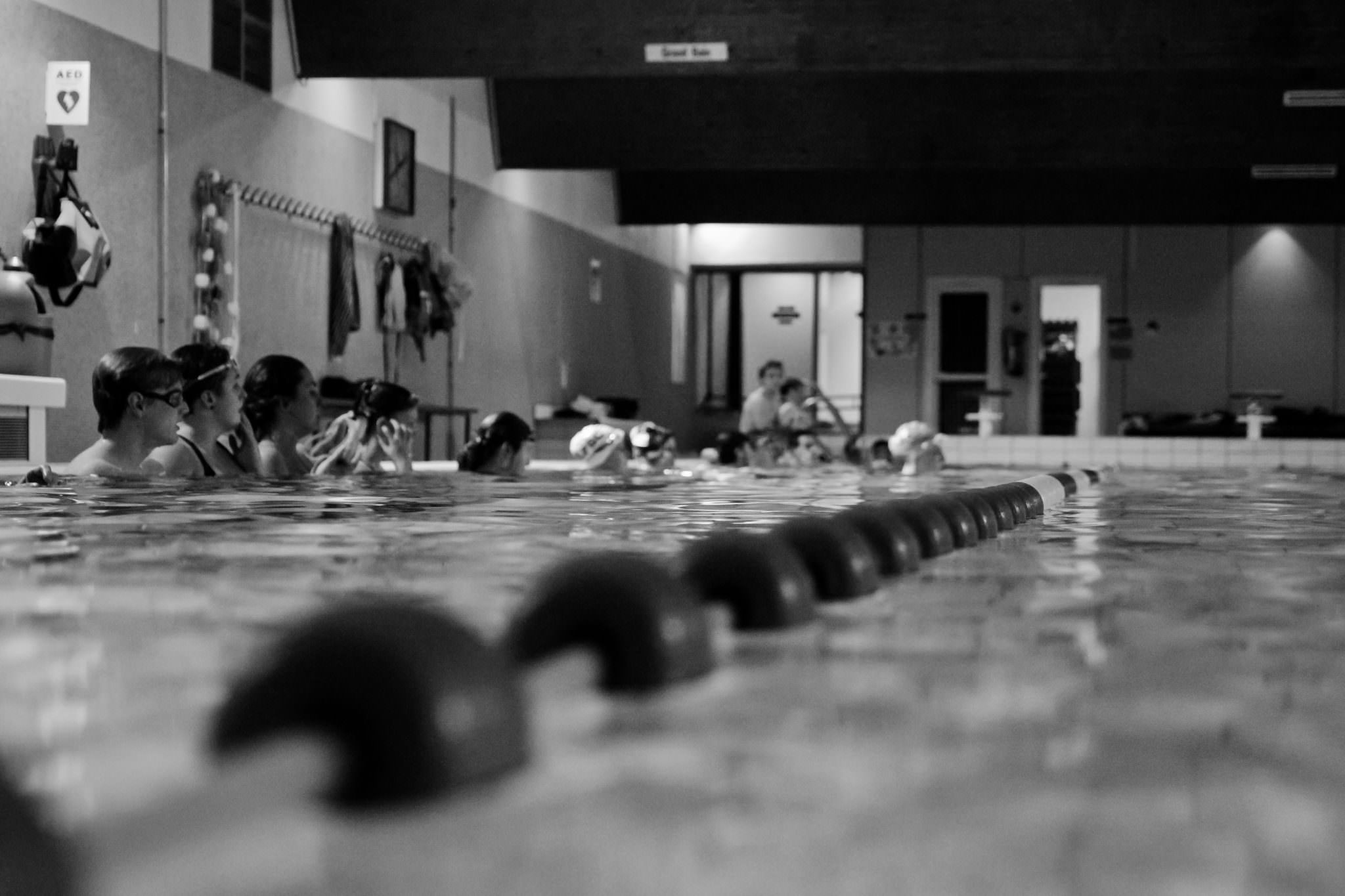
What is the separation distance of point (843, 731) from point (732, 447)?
33.7ft

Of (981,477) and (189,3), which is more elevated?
(189,3)

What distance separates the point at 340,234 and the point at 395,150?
135 cm

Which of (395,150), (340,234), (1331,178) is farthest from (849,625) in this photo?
(1331,178)

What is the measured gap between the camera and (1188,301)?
60.4ft

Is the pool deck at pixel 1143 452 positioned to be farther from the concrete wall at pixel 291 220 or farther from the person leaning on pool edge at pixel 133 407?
the person leaning on pool edge at pixel 133 407

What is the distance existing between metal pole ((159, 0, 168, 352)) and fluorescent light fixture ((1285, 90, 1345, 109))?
27.3ft

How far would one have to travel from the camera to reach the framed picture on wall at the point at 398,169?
11.5 m

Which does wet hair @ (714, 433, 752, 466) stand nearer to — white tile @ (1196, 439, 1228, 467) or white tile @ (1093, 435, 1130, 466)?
white tile @ (1093, 435, 1130, 466)

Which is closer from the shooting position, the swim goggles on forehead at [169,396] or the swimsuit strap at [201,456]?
the swim goggles on forehead at [169,396]

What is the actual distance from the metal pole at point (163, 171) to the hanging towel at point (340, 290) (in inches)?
81.3

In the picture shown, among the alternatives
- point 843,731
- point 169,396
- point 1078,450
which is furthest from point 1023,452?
point 843,731

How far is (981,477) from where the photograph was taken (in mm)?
7707

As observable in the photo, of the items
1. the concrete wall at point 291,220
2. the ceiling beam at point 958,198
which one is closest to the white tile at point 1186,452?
the ceiling beam at point 958,198

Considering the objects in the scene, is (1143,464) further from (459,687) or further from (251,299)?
(459,687)
